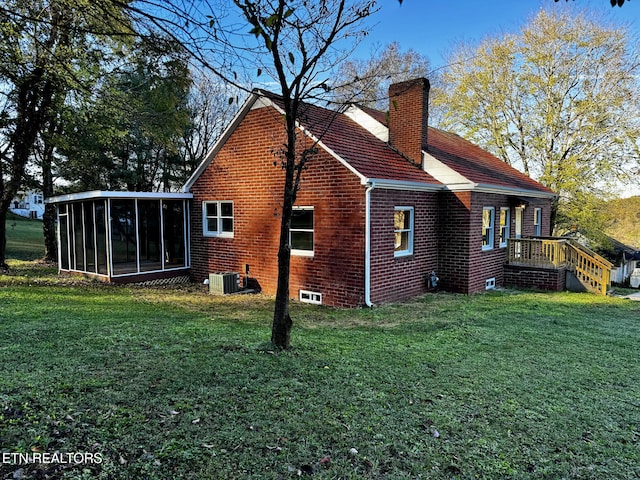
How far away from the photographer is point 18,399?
3654 millimetres

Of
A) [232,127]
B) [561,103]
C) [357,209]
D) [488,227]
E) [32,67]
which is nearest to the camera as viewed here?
[32,67]

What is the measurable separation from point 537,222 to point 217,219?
40.9 feet

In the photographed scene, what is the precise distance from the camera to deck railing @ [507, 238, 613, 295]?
42.2 ft

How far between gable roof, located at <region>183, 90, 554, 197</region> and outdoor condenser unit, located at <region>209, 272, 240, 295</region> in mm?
3803

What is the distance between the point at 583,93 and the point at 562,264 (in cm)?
1181

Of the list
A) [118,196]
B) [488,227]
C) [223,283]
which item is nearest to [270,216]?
[223,283]

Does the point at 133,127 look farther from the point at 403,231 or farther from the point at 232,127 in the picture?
the point at 403,231

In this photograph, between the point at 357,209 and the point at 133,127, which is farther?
the point at 133,127

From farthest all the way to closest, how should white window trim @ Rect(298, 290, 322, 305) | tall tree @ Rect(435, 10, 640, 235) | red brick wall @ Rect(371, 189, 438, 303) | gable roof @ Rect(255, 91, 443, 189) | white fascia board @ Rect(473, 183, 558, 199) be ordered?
tall tree @ Rect(435, 10, 640, 235) → white fascia board @ Rect(473, 183, 558, 199) → white window trim @ Rect(298, 290, 322, 305) → gable roof @ Rect(255, 91, 443, 189) → red brick wall @ Rect(371, 189, 438, 303)

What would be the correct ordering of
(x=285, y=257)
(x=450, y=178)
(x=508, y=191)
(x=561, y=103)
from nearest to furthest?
(x=285, y=257)
(x=450, y=178)
(x=508, y=191)
(x=561, y=103)

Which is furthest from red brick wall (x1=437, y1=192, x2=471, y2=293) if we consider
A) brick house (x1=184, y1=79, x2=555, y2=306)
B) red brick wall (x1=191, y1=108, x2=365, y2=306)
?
red brick wall (x1=191, y1=108, x2=365, y2=306)

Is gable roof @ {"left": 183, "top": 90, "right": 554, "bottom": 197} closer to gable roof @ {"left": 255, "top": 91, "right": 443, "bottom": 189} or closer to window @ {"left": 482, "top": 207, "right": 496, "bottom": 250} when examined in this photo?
gable roof @ {"left": 255, "top": 91, "right": 443, "bottom": 189}

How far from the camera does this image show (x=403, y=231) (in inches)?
434

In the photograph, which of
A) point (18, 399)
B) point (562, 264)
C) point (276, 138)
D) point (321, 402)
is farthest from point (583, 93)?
point (18, 399)
